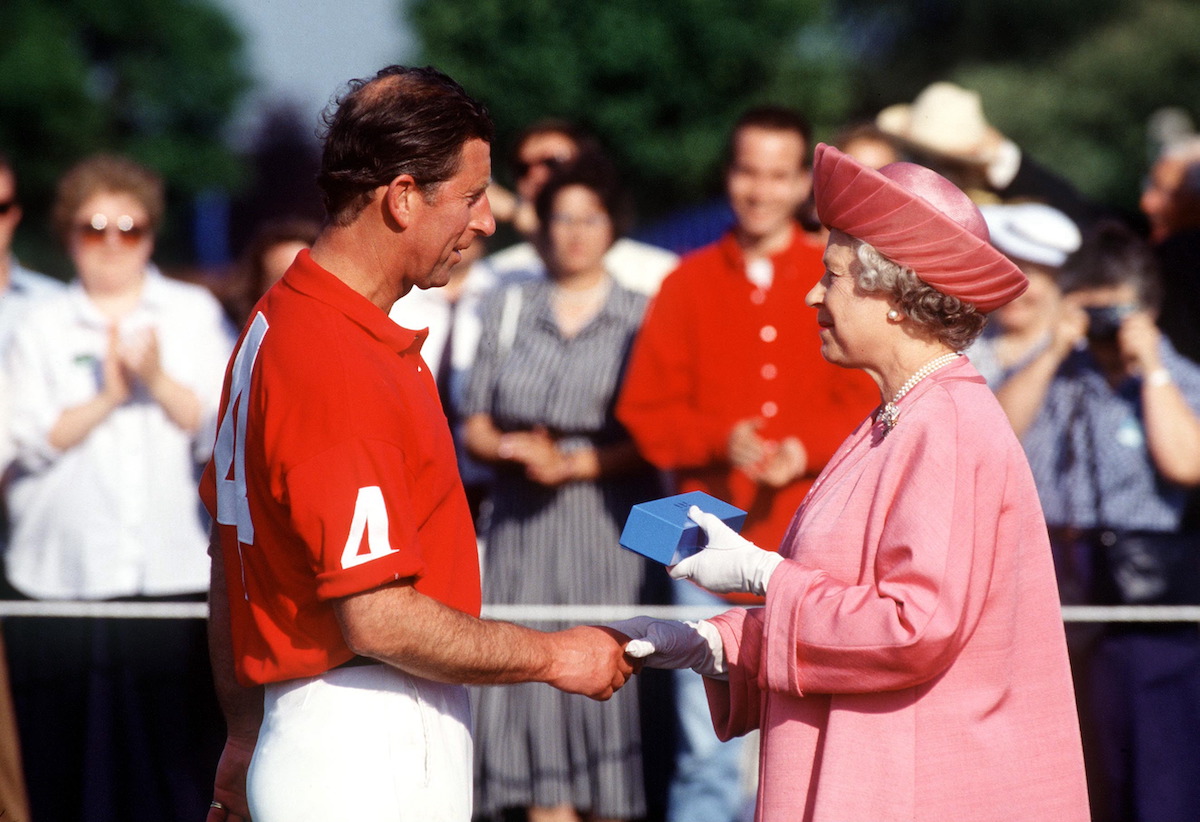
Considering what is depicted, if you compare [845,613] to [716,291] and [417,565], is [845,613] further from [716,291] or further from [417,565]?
[716,291]

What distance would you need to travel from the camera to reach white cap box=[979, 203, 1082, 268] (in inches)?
191

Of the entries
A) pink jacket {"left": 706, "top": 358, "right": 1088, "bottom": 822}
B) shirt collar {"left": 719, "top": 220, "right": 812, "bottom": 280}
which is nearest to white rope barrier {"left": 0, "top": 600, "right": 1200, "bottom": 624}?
shirt collar {"left": 719, "top": 220, "right": 812, "bottom": 280}

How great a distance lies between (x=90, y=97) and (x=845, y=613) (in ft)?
158

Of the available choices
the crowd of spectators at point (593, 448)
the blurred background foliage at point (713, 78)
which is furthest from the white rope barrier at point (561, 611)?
the blurred background foliage at point (713, 78)

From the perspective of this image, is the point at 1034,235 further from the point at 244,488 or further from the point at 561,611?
the point at 244,488

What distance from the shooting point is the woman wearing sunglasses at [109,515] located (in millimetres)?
4820

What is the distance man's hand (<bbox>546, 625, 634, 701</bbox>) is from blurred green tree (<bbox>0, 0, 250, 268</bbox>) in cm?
3335

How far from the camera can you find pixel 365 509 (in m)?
2.31

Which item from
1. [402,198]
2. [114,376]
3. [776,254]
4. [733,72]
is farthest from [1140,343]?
[733,72]

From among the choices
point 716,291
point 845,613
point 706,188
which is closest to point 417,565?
point 845,613

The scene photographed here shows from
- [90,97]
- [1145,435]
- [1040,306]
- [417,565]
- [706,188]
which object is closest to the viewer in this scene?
[417,565]

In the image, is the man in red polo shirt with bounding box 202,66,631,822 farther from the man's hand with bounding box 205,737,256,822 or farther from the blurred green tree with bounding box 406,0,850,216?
the blurred green tree with bounding box 406,0,850,216

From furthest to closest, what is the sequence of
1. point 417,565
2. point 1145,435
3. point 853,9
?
point 853,9
point 1145,435
point 417,565

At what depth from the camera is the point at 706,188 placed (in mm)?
25219
